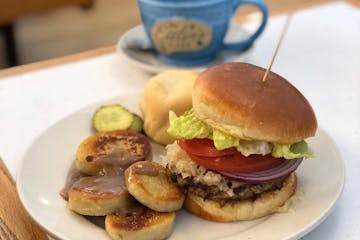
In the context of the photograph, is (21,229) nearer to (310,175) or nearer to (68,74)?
(310,175)

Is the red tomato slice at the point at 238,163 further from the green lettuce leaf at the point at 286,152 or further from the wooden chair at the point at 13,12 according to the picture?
the wooden chair at the point at 13,12

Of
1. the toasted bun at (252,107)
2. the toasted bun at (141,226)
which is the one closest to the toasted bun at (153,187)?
the toasted bun at (141,226)

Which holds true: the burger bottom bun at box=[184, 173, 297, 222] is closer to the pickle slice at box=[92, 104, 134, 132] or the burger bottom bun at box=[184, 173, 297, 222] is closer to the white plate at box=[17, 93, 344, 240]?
the white plate at box=[17, 93, 344, 240]

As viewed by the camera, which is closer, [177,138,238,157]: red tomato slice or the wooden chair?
[177,138,238,157]: red tomato slice

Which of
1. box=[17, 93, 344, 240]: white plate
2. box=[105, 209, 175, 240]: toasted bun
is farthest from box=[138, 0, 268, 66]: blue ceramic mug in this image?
box=[105, 209, 175, 240]: toasted bun

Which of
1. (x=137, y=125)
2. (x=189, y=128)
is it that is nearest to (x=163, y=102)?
(x=137, y=125)

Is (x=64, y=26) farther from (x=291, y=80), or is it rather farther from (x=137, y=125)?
(x=137, y=125)

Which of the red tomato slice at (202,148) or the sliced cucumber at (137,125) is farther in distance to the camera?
the sliced cucumber at (137,125)
